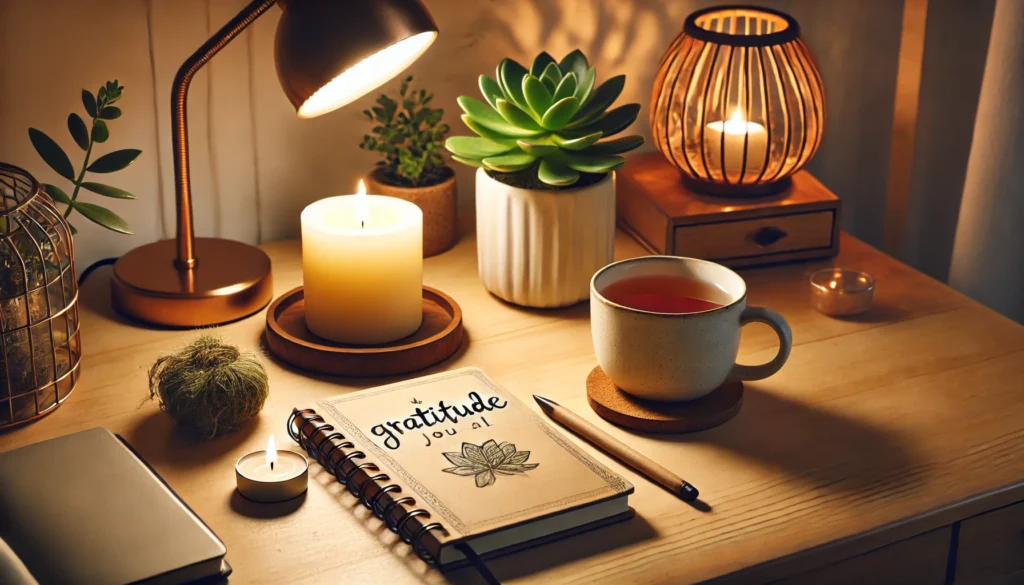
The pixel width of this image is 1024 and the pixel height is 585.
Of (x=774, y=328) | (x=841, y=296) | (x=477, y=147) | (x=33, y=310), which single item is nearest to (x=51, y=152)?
(x=33, y=310)

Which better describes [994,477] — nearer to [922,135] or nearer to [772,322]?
[772,322]

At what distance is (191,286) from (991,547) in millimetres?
703

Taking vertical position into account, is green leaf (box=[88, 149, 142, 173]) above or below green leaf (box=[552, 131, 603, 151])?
below

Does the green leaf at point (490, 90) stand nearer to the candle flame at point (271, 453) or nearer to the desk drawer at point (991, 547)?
the candle flame at point (271, 453)

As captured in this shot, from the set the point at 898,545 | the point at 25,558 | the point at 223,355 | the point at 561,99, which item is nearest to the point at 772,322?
the point at 898,545

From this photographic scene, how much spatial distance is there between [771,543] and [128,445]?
455 millimetres

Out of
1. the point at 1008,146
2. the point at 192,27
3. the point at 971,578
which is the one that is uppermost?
the point at 192,27

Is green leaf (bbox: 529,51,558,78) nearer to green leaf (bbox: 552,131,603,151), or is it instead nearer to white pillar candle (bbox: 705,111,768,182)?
green leaf (bbox: 552,131,603,151)

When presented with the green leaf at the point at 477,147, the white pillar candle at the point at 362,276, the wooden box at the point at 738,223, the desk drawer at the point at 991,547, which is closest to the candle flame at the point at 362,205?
the white pillar candle at the point at 362,276

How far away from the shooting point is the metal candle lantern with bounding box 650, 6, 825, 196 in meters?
1.12

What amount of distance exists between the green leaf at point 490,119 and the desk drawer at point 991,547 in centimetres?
49

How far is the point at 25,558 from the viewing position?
25.4 inches

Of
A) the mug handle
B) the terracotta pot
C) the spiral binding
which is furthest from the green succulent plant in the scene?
the spiral binding

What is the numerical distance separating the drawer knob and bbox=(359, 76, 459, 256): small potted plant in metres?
0.32
